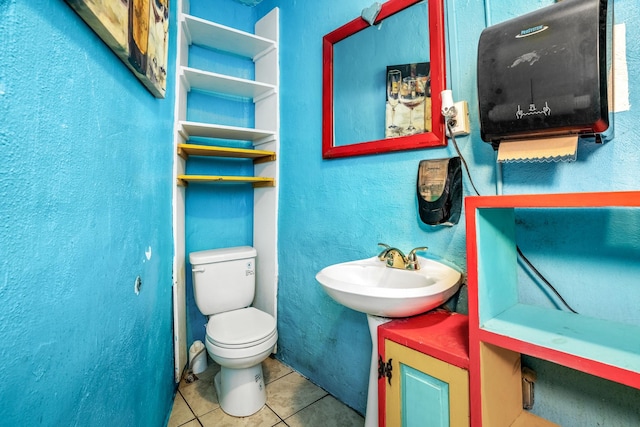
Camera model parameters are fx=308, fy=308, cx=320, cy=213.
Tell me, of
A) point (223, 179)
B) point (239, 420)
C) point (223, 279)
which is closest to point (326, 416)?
point (239, 420)

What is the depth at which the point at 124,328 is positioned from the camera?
945 millimetres

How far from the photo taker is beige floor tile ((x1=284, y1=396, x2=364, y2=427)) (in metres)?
1.45

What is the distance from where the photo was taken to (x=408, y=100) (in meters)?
1.33

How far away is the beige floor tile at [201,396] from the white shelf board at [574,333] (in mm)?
1453

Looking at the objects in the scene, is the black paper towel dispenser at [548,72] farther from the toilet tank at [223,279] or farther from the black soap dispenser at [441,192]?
the toilet tank at [223,279]

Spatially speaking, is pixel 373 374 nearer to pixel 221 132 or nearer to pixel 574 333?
pixel 574 333

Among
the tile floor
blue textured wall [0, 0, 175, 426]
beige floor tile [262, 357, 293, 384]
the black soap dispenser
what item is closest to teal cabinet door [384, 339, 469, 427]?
the black soap dispenser

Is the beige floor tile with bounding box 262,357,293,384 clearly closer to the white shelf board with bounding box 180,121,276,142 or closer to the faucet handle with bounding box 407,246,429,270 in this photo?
the faucet handle with bounding box 407,246,429,270

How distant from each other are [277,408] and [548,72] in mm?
1762

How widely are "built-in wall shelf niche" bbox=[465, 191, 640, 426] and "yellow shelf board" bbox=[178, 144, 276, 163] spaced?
1409mm

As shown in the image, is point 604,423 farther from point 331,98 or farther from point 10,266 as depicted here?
point 331,98

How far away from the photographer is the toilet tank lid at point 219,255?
5.84ft

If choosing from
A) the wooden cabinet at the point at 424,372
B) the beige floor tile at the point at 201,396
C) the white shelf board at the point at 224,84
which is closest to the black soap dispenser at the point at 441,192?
the wooden cabinet at the point at 424,372

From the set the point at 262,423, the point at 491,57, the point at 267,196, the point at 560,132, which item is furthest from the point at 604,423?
the point at 267,196
